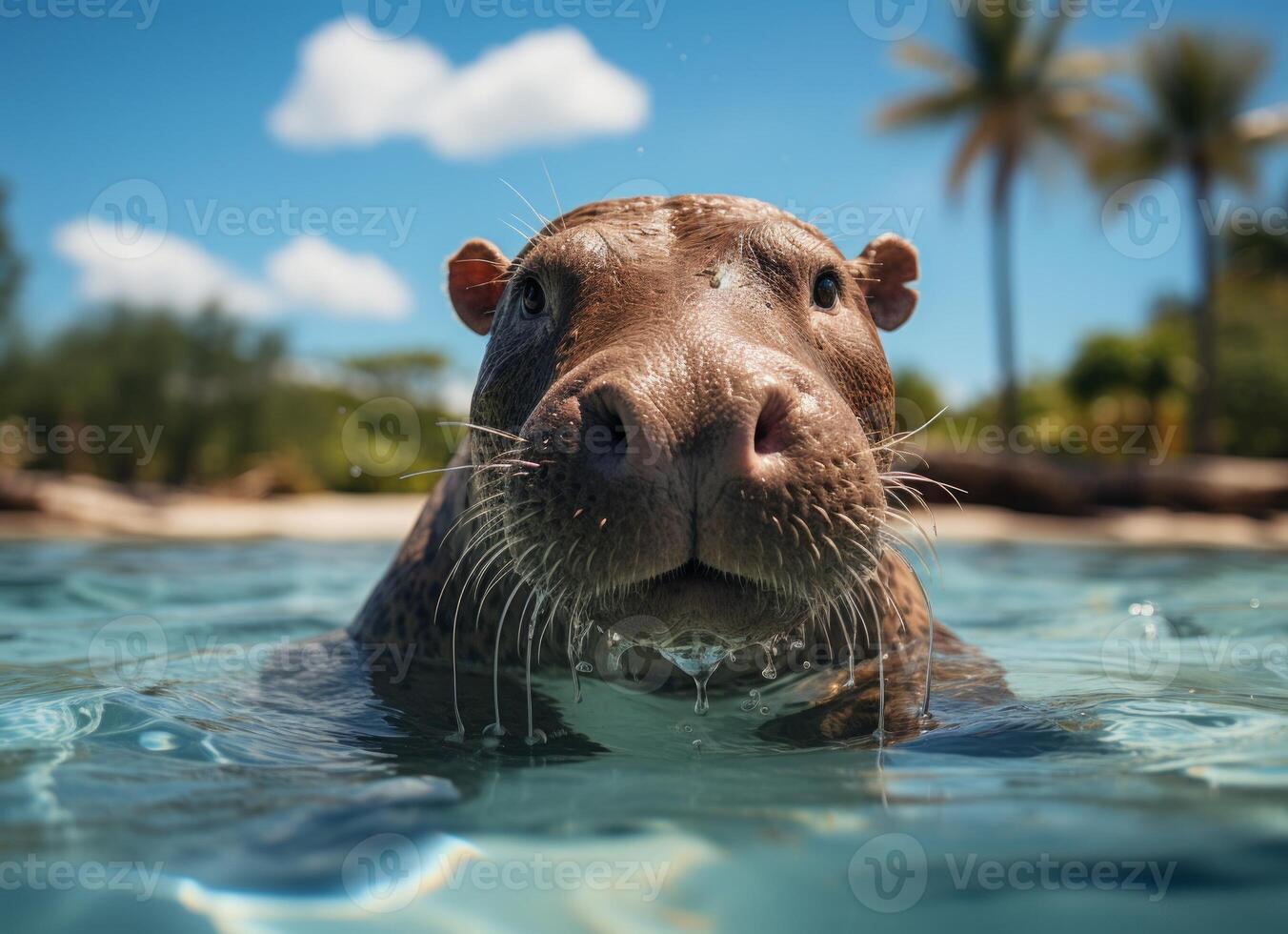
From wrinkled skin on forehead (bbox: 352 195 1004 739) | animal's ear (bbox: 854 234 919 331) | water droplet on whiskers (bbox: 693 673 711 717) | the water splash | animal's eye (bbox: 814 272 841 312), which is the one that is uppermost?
animal's ear (bbox: 854 234 919 331)

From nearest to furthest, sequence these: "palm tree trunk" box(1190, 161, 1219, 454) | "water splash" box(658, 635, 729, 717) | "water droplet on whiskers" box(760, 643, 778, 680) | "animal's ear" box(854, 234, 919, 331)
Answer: "water splash" box(658, 635, 729, 717), "water droplet on whiskers" box(760, 643, 778, 680), "animal's ear" box(854, 234, 919, 331), "palm tree trunk" box(1190, 161, 1219, 454)

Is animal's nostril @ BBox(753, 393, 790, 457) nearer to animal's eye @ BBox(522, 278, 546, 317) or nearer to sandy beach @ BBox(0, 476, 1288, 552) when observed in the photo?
animal's eye @ BBox(522, 278, 546, 317)

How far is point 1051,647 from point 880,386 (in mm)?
2617

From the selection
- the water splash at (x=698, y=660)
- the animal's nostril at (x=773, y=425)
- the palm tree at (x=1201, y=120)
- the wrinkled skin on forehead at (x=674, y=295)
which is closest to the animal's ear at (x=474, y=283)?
the wrinkled skin on forehead at (x=674, y=295)

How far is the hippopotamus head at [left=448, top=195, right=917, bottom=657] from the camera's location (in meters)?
2.58

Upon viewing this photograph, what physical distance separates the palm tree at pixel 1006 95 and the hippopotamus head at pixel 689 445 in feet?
103

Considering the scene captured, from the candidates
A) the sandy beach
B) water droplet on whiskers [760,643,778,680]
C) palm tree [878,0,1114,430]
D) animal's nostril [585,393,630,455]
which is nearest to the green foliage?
the sandy beach

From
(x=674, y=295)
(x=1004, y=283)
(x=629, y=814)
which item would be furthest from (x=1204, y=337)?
(x=629, y=814)

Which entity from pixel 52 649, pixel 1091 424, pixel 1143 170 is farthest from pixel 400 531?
pixel 1143 170

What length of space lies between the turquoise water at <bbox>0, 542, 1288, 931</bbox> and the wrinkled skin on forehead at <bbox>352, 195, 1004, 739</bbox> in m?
0.36

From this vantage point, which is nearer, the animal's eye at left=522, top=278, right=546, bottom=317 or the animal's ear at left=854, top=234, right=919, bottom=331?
the animal's eye at left=522, top=278, right=546, bottom=317

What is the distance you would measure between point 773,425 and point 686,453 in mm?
246

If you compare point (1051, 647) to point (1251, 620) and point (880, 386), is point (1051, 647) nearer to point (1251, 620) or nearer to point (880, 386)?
point (1251, 620)

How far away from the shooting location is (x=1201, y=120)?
3191 centimetres
